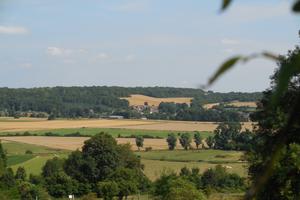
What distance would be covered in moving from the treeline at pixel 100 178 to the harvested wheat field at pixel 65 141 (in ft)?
82.1

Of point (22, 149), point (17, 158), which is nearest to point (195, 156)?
point (17, 158)

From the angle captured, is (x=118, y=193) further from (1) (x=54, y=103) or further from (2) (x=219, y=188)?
(1) (x=54, y=103)

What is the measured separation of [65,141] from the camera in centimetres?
11525

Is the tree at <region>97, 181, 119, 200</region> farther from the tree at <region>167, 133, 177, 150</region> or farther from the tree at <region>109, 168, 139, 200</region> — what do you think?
the tree at <region>167, 133, 177, 150</region>

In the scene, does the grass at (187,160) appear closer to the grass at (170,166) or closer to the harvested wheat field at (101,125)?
the grass at (170,166)

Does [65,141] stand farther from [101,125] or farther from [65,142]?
[101,125]

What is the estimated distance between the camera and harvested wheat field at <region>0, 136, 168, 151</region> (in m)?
110

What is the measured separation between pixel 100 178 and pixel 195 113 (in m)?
73.8

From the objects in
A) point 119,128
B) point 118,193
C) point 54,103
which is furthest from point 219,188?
point 54,103

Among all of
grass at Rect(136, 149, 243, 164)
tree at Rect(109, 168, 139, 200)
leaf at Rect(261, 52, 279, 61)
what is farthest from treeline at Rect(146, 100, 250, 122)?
leaf at Rect(261, 52, 279, 61)

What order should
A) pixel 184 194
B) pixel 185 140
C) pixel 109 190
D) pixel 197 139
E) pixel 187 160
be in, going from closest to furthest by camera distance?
pixel 184 194 → pixel 109 190 → pixel 187 160 → pixel 197 139 → pixel 185 140

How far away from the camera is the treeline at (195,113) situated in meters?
131

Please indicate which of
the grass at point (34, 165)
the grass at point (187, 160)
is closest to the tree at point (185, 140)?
the grass at point (187, 160)

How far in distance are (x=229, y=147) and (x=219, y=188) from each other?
3571 cm
